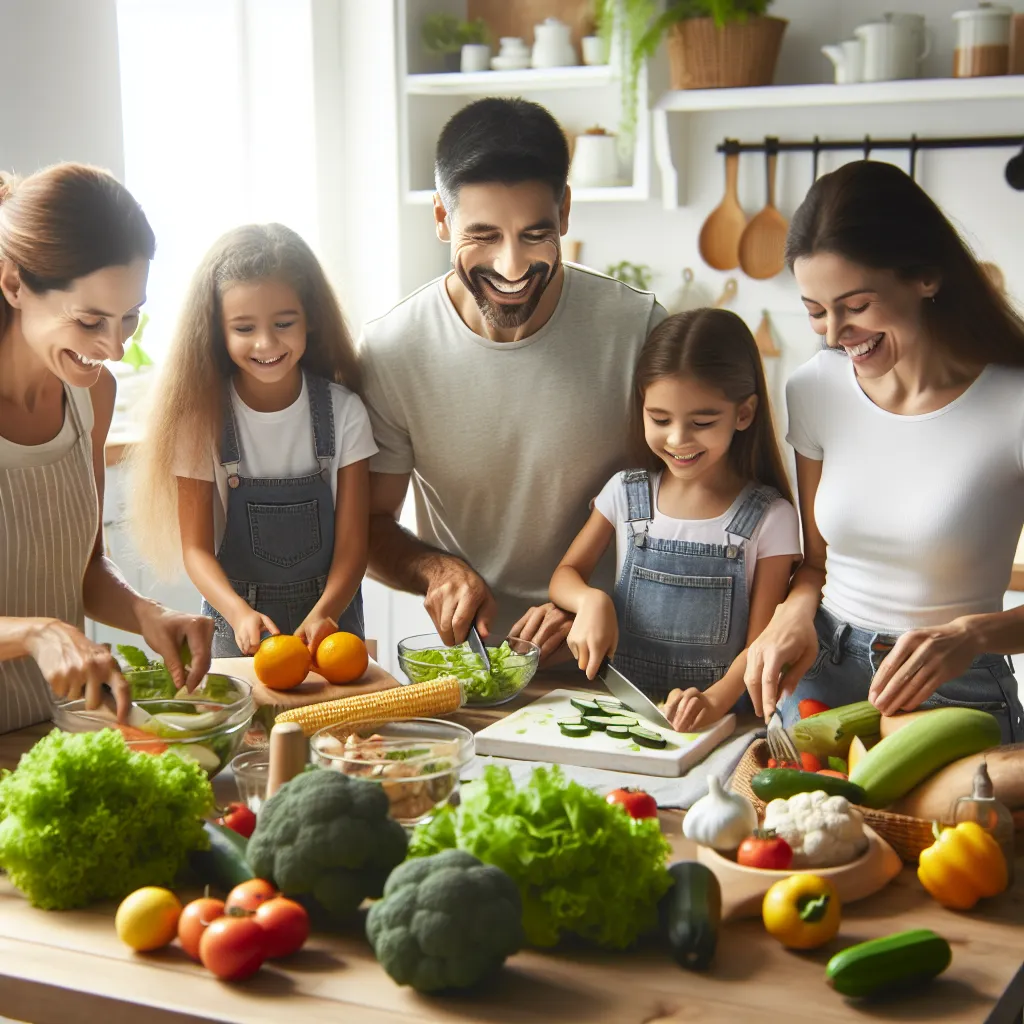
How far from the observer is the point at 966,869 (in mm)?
1282

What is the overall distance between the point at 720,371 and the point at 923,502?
41 centimetres

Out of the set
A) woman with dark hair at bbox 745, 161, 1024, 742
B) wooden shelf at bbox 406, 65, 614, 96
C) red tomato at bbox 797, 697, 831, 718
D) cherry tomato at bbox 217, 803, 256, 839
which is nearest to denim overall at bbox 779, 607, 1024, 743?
woman with dark hair at bbox 745, 161, 1024, 742

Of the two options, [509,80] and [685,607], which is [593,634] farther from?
[509,80]

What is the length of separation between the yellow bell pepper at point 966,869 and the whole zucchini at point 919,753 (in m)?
0.14

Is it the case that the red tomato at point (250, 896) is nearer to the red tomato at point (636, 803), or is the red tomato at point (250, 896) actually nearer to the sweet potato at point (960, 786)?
the red tomato at point (636, 803)

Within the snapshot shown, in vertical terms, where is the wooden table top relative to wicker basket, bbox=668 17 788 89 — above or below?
below

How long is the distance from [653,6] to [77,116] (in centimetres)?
163

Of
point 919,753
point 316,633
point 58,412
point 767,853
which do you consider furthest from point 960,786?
point 58,412

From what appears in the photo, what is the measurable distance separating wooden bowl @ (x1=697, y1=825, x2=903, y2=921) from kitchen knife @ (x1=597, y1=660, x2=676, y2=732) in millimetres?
464

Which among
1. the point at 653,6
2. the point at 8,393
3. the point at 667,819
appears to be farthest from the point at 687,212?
the point at 667,819

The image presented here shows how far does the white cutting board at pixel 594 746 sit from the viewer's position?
1.68 meters

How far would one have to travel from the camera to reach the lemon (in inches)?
46.9

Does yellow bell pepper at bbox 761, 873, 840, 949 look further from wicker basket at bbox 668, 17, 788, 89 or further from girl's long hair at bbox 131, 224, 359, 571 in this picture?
wicker basket at bbox 668, 17, 788, 89

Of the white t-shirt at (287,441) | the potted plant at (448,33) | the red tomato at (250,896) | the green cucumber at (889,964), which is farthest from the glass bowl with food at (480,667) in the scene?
the potted plant at (448,33)
